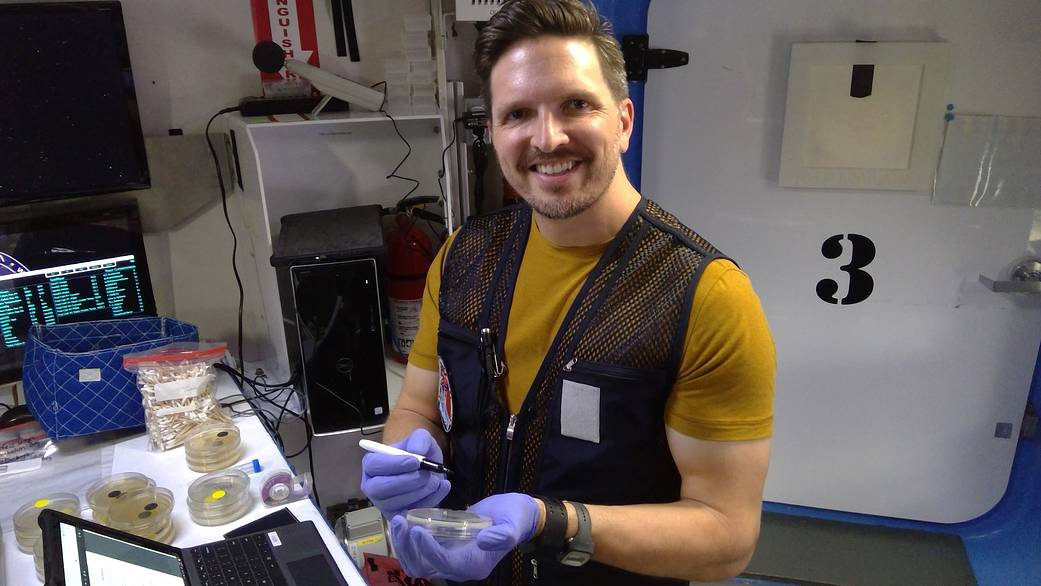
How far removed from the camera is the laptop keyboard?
108 centimetres

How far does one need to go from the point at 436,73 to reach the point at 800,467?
1590 millimetres

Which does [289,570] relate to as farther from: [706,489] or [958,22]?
[958,22]

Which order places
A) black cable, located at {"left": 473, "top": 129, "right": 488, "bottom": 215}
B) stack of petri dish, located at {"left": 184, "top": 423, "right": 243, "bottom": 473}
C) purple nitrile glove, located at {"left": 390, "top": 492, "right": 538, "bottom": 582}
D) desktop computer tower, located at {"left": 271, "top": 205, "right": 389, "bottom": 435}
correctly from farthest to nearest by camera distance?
black cable, located at {"left": 473, "top": 129, "right": 488, "bottom": 215} → desktop computer tower, located at {"left": 271, "top": 205, "right": 389, "bottom": 435} → stack of petri dish, located at {"left": 184, "top": 423, "right": 243, "bottom": 473} → purple nitrile glove, located at {"left": 390, "top": 492, "right": 538, "bottom": 582}

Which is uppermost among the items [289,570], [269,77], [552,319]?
[269,77]

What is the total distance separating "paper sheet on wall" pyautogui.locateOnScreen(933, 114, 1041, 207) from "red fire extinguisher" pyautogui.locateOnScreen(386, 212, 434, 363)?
4.35 feet

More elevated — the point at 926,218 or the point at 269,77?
the point at 269,77

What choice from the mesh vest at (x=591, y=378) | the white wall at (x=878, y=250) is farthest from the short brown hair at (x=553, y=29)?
the white wall at (x=878, y=250)

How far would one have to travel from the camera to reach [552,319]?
1.10 meters

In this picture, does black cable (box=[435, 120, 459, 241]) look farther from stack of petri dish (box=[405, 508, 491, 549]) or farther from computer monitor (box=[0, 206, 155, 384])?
stack of petri dish (box=[405, 508, 491, 549])

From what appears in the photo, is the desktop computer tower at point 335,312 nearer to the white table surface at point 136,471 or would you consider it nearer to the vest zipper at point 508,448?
the white table surface at point 136,471

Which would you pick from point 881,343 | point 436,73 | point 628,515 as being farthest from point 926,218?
point 436,73

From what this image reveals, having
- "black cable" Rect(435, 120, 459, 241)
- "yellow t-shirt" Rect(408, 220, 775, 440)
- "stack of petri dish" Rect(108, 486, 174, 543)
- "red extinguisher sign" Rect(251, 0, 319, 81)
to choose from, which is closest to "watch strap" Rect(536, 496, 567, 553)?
"yellow t-shirt" Rect(408, 220, 775, 440)

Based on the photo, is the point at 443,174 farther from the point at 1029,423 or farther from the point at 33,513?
the point at 1029,423

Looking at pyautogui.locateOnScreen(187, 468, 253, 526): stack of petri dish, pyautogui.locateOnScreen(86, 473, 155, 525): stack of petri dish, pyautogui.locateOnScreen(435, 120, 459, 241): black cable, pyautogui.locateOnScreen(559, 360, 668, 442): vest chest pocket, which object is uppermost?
pyautogui.locateOnScreen(435, 120, 459, 241): black cable
